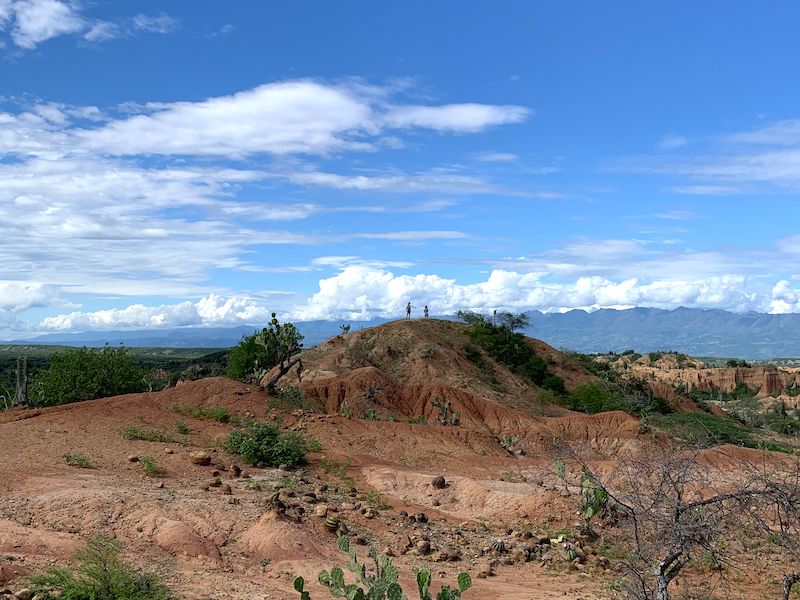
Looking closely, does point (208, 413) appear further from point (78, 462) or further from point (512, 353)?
point (512, 353)

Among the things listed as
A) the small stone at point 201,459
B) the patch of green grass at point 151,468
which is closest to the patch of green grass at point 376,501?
the small stone at point 201,459

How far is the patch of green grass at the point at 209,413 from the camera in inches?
881

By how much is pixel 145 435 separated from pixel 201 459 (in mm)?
3124

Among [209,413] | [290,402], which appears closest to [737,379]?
[290,402]

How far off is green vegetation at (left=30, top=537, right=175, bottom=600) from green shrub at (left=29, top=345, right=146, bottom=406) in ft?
77.2

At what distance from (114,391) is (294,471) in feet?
57.1

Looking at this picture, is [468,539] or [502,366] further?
[502,366]

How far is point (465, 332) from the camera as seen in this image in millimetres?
59500

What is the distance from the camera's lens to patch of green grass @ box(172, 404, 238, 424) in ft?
73.4

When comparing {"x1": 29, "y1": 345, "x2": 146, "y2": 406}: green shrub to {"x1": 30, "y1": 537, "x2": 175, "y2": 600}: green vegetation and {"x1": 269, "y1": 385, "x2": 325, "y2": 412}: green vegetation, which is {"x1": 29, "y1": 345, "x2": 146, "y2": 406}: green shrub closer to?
{"x1": 269, "y1": 385, "x2": 325, "y2": 412}: green vegetation

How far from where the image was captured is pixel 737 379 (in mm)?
85000

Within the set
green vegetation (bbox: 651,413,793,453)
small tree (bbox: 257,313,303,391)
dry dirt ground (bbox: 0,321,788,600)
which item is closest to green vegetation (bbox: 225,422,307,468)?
dry dirt ground (bbox: 0,321,788,600)

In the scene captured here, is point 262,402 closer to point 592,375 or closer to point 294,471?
point 294,471

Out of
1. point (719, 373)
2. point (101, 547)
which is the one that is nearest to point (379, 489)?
point (101, 547)
